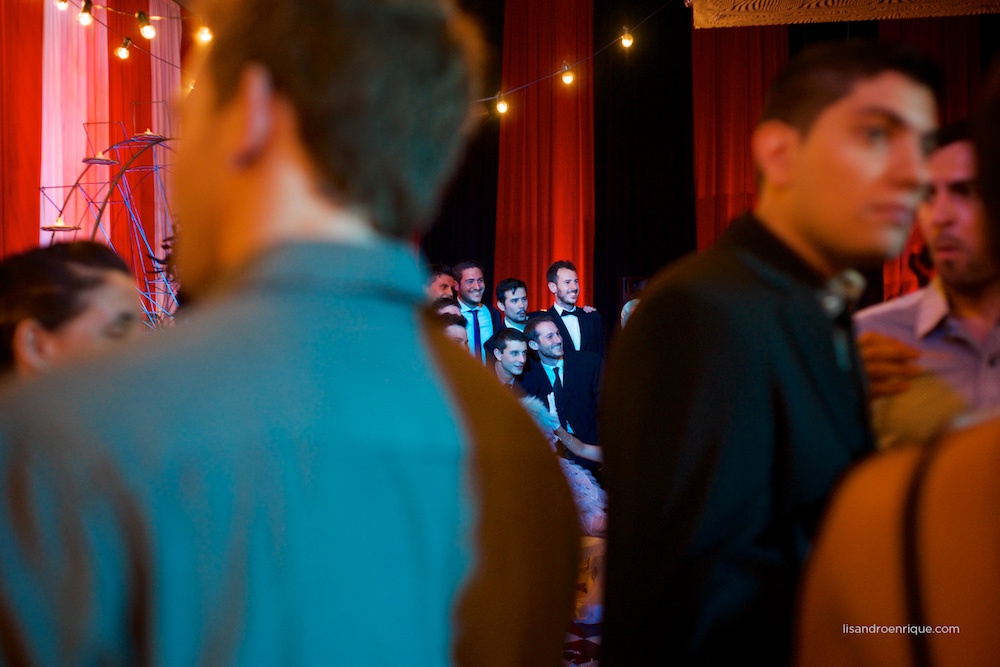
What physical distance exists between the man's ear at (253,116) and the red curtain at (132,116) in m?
6.92

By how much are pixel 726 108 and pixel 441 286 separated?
491 cm

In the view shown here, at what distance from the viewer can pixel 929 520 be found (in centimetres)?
61

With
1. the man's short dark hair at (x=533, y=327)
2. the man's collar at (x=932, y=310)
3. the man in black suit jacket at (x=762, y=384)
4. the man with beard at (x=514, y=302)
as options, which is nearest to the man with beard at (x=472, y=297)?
the man with beard at (x=514, y=302)

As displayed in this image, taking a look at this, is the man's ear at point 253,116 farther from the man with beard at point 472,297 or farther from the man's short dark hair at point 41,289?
the man with beard at point 472,297

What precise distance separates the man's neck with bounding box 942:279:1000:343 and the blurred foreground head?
0.82m

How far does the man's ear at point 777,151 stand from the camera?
1049 mm

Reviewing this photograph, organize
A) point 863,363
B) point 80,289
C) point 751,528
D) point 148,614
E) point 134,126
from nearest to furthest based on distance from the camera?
point 148,614
point 751,528
point 863,363
point 80,289
point 134,126

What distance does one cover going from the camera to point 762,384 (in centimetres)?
96

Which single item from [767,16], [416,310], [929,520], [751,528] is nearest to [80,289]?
[416,310]

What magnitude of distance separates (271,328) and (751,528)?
2.02ft

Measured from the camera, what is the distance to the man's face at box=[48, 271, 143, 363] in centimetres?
→ 144

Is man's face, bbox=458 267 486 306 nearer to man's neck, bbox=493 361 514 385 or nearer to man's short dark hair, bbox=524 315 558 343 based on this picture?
man's short dark hair, bbox=524 315 558 343

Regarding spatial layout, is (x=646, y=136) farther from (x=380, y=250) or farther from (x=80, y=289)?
(x=380, y=250)

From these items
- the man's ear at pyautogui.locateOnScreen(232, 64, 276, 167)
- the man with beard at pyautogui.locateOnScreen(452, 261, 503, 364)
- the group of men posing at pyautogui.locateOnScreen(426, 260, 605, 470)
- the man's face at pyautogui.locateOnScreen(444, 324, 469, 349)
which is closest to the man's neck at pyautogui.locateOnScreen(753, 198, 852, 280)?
the man's ear at pyautogui.locateOnScreen(232, 64, 276, 167)
